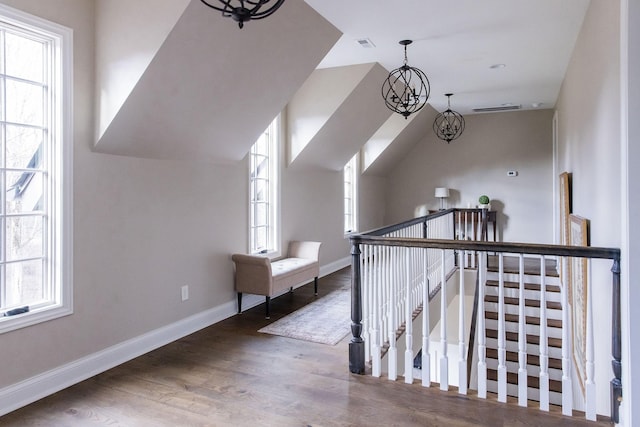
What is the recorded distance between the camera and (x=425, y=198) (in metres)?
9.66

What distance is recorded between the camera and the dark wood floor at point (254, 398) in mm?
2529

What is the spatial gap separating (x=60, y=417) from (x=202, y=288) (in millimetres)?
1843

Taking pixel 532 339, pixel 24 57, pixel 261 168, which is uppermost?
pixel 24 57

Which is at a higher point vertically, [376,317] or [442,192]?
[442,192]

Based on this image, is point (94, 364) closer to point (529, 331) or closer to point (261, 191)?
point (261, 191)

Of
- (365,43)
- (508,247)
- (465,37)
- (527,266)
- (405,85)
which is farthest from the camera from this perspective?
(527,266)

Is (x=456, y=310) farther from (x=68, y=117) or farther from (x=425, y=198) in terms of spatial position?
(x=68, y=117)

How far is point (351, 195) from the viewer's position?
27.4 ft

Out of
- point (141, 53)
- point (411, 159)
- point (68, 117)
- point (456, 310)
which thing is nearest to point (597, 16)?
point (141, 53)

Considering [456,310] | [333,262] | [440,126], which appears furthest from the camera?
[440,126]

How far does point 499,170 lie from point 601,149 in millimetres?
6186

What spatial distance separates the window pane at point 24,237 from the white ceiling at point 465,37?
8.87ft

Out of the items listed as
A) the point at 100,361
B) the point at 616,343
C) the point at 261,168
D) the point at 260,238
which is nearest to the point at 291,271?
the point at 260,238

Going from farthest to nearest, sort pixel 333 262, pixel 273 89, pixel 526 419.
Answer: pixel 333 262 → pixel 273 89 → pixel 526 419
